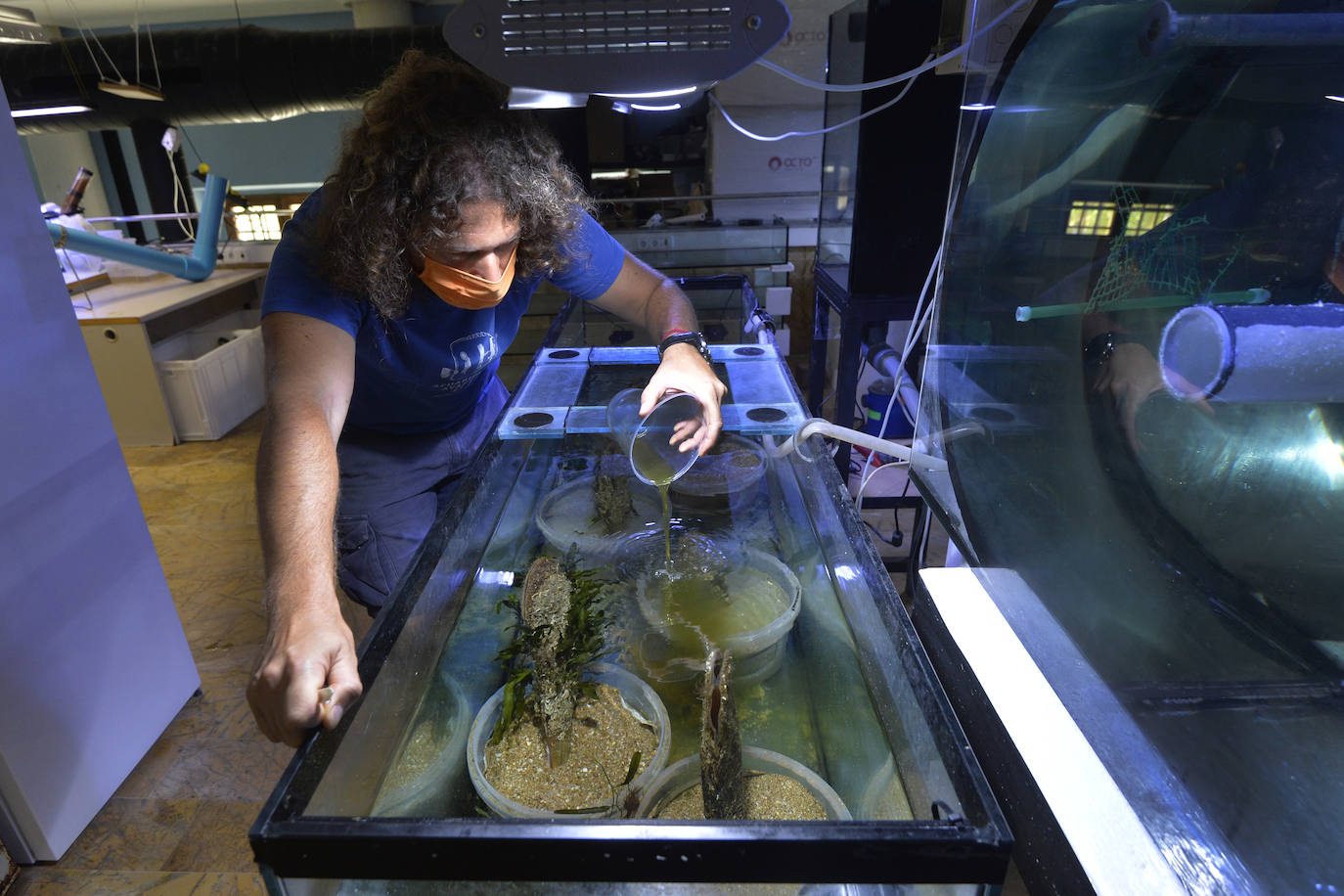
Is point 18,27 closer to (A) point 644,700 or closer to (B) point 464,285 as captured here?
(B) point 464,285

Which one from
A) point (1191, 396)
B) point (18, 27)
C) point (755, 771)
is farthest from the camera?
point (18, 27)

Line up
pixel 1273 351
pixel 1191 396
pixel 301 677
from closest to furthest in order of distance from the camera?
pixel 1273 351 → pixel 1191 396 → pixel 301 677

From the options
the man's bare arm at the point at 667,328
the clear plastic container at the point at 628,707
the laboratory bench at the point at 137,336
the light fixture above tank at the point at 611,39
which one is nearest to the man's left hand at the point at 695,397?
the man's bare arm at the point at 667,328

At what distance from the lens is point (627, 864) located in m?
0.63

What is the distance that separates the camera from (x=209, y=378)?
4406 millimetres

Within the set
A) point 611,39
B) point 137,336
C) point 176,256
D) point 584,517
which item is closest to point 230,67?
point 176,256

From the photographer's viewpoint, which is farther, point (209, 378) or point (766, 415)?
point (209, 378)

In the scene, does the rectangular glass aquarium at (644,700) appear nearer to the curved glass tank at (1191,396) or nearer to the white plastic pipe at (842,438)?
the white plastic pipe at (842,438)

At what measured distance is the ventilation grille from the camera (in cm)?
84

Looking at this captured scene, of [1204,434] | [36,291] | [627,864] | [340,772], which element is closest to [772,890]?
[627,864]

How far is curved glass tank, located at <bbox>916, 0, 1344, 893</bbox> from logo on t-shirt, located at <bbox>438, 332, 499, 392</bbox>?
1092 mm

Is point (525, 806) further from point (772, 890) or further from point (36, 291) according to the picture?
point (36, 291)

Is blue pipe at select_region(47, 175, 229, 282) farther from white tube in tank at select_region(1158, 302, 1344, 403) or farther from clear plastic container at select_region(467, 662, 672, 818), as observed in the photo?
white tube in tank at select_region(1158, 302, 1344, 403)

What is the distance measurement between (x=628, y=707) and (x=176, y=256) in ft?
16.2
